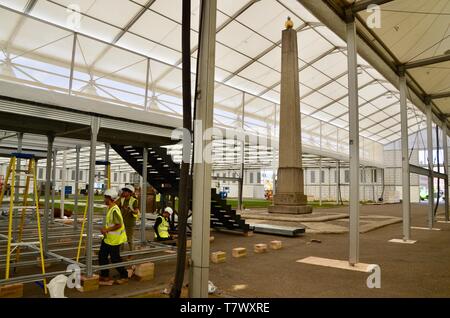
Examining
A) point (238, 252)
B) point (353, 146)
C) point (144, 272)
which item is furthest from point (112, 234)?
point (353, 146)

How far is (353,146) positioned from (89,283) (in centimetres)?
601

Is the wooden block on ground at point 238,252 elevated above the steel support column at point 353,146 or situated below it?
below

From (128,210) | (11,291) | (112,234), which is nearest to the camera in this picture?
(11,291)

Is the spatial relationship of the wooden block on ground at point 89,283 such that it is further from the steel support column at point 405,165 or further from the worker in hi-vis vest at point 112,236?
the steel support column at point 405,165

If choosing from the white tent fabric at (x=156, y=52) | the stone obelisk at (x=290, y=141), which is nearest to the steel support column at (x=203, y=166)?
the white tent fabric at (x=156, y=52)

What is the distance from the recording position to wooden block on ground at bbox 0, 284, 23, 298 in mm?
5324

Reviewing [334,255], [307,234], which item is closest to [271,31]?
[307,234]

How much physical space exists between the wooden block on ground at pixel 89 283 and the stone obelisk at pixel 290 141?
14.2m

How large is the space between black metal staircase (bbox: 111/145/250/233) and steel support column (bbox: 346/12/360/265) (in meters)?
5.94

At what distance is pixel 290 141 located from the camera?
62.6 ft

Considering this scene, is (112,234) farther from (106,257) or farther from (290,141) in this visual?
(290,141)

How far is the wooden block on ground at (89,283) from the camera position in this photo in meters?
5.96

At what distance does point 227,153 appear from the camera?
117 feet

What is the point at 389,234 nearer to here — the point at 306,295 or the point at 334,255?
the point at 334,255
